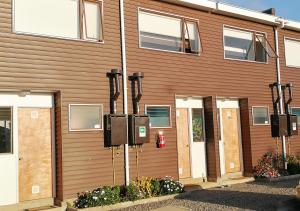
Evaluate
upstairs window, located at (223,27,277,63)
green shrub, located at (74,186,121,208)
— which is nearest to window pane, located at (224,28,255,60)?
upstairs window, located at (223,27,277,63)

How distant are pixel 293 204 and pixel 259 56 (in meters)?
7.27

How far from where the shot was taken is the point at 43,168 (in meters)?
9.73

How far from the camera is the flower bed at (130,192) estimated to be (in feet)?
31.0

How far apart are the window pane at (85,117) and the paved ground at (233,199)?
2242mm

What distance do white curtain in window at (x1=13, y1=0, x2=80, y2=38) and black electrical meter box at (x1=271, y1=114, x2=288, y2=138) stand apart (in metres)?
7.80

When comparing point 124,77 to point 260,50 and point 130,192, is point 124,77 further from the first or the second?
point 260,50

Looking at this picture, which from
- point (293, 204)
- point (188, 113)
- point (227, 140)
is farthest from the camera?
point (227, 140)

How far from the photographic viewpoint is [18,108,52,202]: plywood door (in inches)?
371

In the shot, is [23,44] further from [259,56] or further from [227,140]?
[259,56]

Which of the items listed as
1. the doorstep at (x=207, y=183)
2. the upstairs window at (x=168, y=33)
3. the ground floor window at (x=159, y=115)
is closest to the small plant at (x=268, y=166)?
the doorstep at (x=207, y=183)

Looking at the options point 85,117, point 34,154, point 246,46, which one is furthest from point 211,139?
point 34,154

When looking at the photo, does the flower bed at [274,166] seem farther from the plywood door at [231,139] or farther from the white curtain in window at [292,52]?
the white curtain in window at [292,52]

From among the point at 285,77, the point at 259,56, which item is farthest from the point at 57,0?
the point at 285,77

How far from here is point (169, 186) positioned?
10.8 meters
